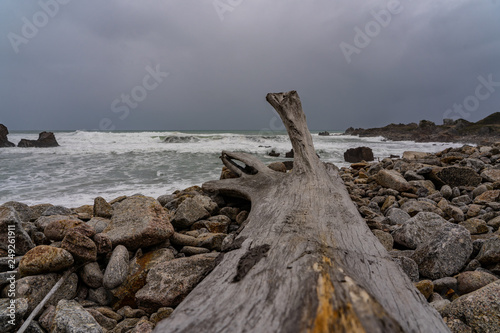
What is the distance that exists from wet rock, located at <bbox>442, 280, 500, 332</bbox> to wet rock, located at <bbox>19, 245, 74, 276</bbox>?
2378mm

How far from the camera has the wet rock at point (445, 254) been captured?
1.99 meters

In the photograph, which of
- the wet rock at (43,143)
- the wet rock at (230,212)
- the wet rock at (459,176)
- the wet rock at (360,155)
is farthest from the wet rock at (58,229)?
the wet rock at (43,143)

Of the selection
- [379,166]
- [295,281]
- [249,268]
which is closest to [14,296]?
[249,268]

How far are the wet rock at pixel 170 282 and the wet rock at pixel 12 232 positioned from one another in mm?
1196

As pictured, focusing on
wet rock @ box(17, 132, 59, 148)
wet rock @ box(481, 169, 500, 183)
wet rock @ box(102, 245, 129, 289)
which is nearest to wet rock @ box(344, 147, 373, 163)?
wet rock @ box(481, 169, 500, 183)

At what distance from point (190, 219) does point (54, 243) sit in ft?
4.17

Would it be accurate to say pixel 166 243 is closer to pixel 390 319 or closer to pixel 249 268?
pixel 249 268

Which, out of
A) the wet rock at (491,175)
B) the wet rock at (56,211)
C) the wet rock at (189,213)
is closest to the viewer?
the wet rock at (189,213)

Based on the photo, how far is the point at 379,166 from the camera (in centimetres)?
664

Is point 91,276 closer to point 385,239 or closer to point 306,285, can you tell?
point 306,285

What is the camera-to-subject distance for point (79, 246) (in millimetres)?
1916

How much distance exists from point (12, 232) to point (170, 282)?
4.77ft

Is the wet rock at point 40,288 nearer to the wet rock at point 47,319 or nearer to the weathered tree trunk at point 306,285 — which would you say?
the wet rock at point 47,319

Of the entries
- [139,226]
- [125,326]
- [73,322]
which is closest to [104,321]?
[125,326]
